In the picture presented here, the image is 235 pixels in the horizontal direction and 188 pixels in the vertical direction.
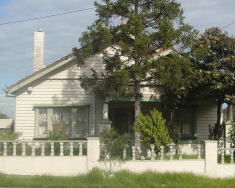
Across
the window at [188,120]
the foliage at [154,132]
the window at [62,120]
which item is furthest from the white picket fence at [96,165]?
the window at [188,120]

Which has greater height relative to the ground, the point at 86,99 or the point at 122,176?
the point at 86,99

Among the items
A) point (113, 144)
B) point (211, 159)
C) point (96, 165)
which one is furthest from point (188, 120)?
point (96, 165)

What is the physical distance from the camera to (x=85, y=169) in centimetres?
1049

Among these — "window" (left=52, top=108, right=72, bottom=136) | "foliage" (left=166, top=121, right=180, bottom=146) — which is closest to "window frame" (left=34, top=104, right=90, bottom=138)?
"window" (left=52, top=108, right=72, bottom=136)

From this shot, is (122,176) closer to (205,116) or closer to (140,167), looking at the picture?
(140,167)

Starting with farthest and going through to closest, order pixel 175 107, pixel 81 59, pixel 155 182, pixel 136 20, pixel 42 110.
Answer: pixel 42 110 → pixel 175 107 → pixel 81 59 → pixel 136 20 → pixel 155 182

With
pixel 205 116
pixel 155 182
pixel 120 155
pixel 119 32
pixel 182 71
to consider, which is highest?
pixel 119 32

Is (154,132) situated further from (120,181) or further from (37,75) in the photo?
(37,75)

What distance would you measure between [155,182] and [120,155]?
144 centimetres

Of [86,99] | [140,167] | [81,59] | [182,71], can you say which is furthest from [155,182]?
[86,99]

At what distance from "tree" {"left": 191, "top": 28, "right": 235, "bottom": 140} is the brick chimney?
303 inches

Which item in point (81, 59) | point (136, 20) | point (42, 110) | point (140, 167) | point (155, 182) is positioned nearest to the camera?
point (155, 182)

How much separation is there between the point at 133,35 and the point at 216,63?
11.3ft

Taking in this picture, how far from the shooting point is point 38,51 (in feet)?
54.2
